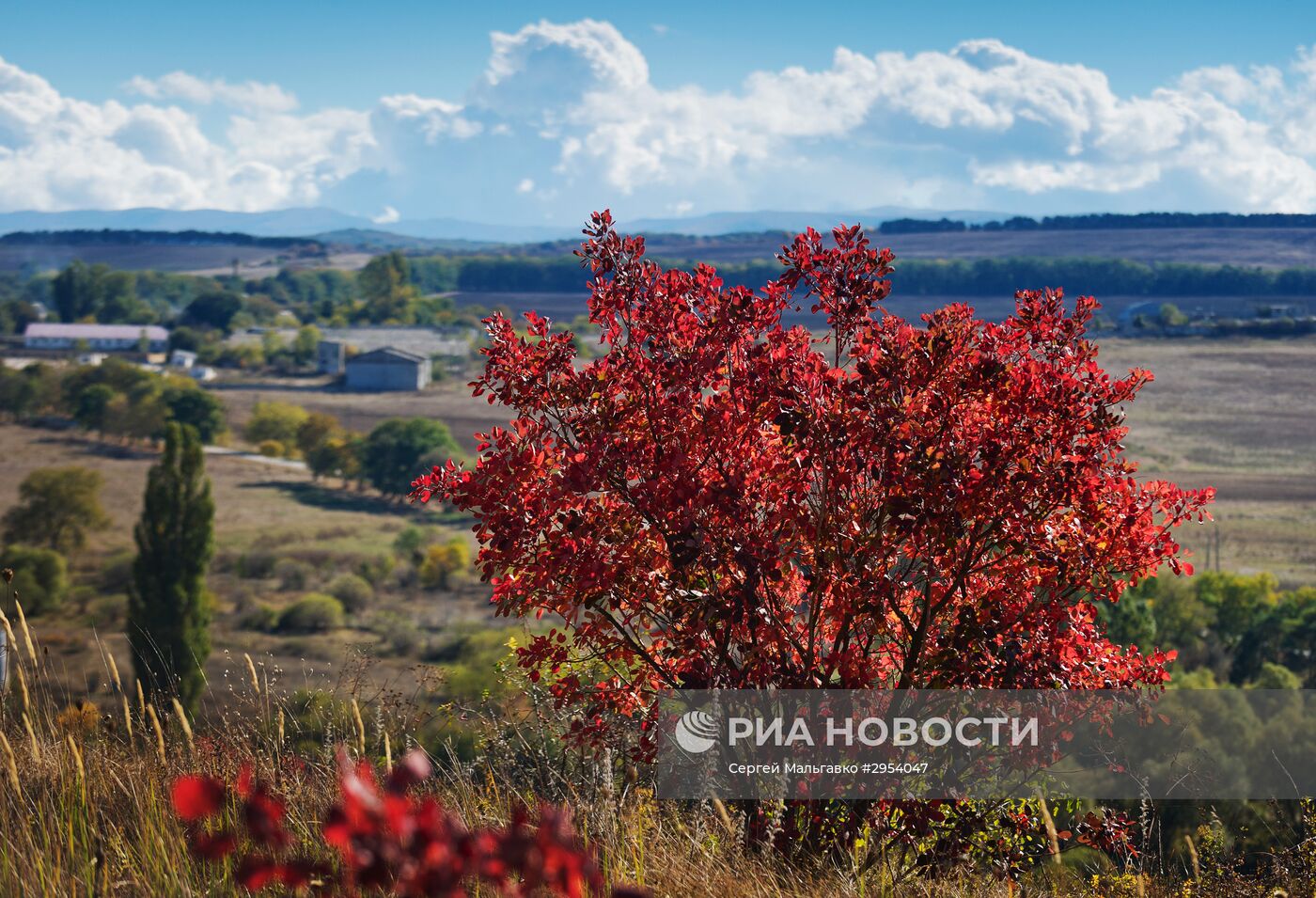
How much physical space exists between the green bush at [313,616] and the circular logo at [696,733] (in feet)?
149

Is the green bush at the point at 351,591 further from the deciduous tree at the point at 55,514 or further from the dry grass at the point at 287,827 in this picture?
the dry grass at the point at 287,827

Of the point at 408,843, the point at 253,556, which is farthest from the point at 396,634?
Answer: the point at 408,843

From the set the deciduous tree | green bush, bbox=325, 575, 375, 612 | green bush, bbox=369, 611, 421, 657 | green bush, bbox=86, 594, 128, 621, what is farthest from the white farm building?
green bush, bbox=369, 611, 421, 657

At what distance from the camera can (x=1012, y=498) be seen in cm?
533

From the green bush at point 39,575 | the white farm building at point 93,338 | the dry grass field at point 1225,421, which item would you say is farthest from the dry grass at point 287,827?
the white farm building at point 93,338

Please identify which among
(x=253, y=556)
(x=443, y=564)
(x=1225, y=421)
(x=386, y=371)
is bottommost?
(x=443, y=564)

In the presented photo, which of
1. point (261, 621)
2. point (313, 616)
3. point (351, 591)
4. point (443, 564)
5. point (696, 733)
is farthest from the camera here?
point (443, 564)

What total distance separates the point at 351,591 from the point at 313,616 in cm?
324

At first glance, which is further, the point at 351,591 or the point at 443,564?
the point at 443,564

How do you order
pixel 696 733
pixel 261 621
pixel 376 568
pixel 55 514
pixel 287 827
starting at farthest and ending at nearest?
pixel 55 514 < pixel 376 568 < pixel 261 621 < pixel 696 733 < pixel 287 827

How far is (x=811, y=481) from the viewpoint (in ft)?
18.7

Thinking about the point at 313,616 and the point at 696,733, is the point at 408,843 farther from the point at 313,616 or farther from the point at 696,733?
the point at 313,616

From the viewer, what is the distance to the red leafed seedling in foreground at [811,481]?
5336 millimetres

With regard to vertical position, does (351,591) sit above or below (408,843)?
below
